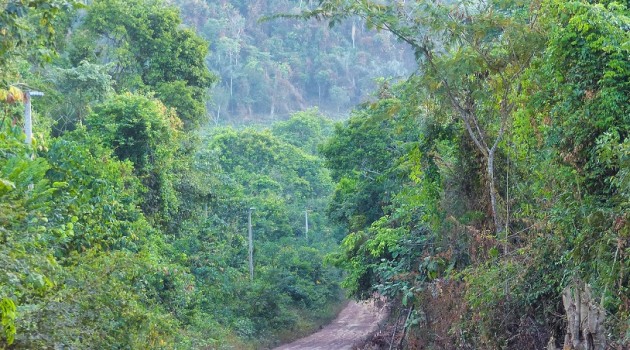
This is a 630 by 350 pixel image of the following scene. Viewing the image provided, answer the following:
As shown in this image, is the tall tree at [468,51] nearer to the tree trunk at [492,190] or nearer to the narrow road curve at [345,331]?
the tree trunk at [492,190]

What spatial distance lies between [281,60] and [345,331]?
39129mm

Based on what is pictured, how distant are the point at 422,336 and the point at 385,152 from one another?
13087 millimetres

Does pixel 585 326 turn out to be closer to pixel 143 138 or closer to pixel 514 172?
pixel 514 172

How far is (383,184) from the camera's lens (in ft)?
85.0

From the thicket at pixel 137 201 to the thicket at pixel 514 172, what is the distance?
4.65 metres

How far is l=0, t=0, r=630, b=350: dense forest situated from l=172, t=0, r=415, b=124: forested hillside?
1302 inches

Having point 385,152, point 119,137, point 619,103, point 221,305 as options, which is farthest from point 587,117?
point 221,305

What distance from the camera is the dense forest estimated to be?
28.1ft

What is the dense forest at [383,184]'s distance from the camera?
856 centimetres

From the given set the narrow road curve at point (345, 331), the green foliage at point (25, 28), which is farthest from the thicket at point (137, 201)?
the narrow road curve at point (345, 331)

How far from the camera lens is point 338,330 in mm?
32406

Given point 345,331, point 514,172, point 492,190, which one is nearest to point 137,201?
point 492,190

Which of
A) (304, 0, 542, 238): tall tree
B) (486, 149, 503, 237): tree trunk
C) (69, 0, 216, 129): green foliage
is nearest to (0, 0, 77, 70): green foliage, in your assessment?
(304, 0, 542, 238): tall tree

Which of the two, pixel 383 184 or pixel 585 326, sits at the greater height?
pixel 383 184
